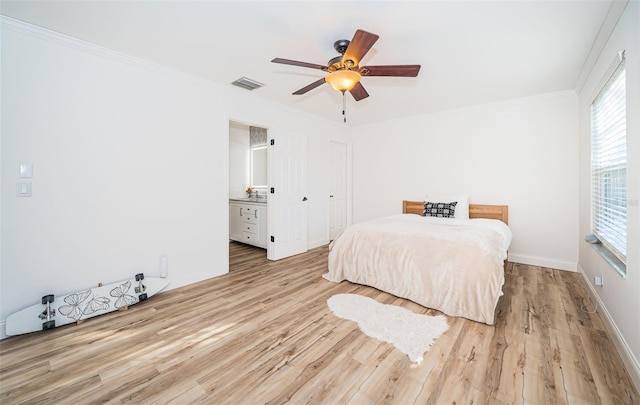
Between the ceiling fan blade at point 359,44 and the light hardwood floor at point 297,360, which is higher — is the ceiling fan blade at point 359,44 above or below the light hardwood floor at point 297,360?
above

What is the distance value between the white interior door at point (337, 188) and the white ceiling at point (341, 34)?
7.54 ft

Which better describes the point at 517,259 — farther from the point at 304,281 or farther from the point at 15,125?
the point at 15,125

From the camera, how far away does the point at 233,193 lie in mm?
5680

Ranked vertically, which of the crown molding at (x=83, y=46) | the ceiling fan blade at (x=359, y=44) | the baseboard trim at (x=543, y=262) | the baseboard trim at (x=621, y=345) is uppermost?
the crown molding at (x=83, y=46)

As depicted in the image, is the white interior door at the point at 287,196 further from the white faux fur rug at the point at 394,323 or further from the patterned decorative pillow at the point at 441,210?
the patterned decorative pillow at the point at 441,210

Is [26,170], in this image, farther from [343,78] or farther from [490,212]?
[490,212]

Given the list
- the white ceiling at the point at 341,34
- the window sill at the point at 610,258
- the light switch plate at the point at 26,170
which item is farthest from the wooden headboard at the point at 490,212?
the light switch plate at the point at 26,170

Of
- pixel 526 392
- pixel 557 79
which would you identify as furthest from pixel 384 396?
pixel 557 79

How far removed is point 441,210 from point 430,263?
168cm

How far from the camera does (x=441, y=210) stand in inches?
157

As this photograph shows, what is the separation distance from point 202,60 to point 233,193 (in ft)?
10.7

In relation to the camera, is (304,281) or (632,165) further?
(304,281)

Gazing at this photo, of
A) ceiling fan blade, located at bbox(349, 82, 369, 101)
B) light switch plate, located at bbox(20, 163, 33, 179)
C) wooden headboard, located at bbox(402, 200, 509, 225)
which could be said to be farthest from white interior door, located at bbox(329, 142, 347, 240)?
light switch plate, located at bbox(20, 163, 33, 179)

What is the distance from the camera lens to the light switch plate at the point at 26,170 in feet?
7.07
